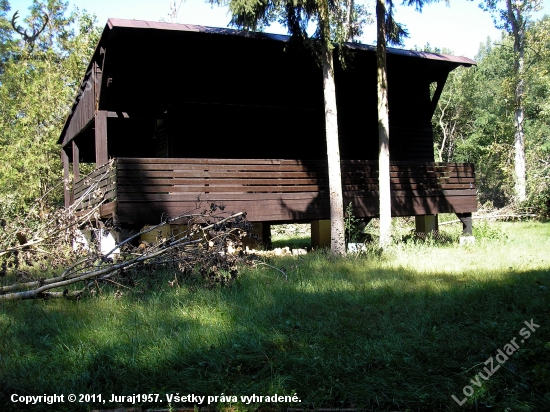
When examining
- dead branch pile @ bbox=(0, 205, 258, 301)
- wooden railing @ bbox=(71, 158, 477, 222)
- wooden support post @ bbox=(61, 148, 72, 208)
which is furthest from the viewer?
wooden support post @ bbox=(61, 148, 72, 208)

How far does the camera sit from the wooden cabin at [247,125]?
426 inches

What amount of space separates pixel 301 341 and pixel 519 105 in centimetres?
2448

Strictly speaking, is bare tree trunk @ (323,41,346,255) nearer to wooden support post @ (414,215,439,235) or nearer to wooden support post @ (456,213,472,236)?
wooden support post @ (456,213,472,236)

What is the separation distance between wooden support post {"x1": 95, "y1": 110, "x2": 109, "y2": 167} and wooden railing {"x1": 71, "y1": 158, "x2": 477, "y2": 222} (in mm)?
569

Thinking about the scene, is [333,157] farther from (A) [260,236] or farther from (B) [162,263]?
(A) [260,236]

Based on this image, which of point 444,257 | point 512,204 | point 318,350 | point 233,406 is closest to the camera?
point 233,406

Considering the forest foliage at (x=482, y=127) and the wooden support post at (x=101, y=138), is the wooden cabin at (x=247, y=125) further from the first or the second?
the forest foliage at (x=482, y=127)

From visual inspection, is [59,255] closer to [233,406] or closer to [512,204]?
[233,406]

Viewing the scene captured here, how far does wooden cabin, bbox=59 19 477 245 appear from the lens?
10828mm

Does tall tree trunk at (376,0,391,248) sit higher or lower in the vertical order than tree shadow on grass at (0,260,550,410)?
higher

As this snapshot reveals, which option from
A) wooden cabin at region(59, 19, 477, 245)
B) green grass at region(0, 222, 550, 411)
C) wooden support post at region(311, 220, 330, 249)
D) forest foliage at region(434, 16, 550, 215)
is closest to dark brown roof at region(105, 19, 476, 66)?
wooden cabin at region(59, 19, 477, 245)

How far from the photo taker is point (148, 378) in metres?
4.40

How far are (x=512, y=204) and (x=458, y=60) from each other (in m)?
10.3

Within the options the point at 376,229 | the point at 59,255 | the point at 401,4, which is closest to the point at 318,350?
the point at 59,255
